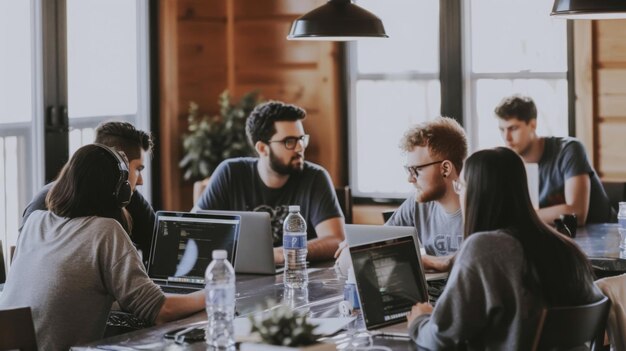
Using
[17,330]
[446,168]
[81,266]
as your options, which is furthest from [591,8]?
[17,330]

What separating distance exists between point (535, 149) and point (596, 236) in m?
0.92

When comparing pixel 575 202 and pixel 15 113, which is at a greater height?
pixel 15 113

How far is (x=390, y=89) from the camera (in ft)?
22.1

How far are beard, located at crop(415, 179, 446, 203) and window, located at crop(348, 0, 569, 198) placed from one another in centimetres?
246

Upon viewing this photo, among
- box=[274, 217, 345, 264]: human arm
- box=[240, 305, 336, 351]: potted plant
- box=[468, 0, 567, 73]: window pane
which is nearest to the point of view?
box=[240, 305, 336, 351]: potted plant

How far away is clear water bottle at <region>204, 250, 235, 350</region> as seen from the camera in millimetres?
2786

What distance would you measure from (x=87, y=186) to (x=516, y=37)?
12.8ft

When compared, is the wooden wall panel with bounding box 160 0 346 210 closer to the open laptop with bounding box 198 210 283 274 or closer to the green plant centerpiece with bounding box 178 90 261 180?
the green plant centerpiece with bounding box 178 90 261 180

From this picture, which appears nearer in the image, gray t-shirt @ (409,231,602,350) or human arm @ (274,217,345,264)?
gray t-shirt @ (409,231,602,350)

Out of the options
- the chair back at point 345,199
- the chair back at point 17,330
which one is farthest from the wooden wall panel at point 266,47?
the chair back at point 17,330

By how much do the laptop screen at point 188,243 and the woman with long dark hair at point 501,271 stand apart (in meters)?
1.01

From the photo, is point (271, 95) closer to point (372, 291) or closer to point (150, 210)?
point (150, 210)

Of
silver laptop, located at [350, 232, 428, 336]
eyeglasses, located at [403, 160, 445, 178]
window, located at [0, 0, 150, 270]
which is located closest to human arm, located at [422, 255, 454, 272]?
eyeglasses, located at [403, 160, 445, 178]

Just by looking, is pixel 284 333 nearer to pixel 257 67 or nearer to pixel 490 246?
pixel 490 246
